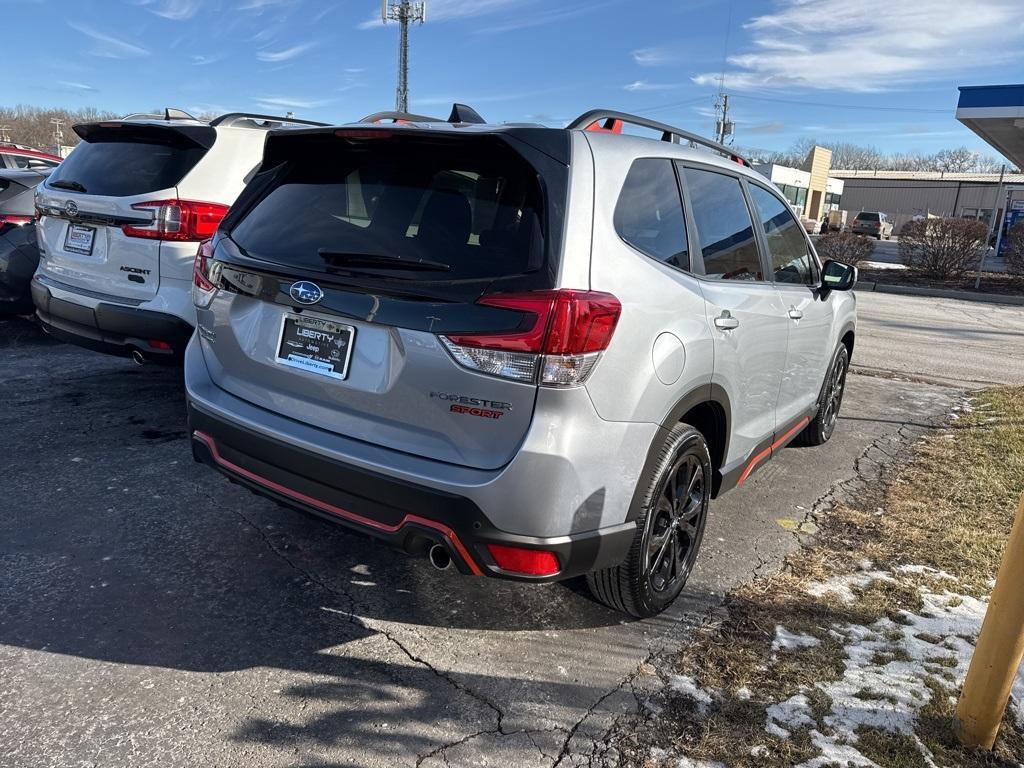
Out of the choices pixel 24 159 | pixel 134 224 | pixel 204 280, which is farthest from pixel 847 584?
pixel 24 159

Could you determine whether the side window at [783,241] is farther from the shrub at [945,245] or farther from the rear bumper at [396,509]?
the shrub at [945,245]

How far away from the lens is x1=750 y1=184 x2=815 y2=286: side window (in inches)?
160

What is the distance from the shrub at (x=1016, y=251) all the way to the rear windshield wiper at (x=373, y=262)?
23.5 m

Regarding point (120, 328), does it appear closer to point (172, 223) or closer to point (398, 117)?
point (172, 223)

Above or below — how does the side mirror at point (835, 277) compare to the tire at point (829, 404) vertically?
above

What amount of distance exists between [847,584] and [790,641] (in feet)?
2.31

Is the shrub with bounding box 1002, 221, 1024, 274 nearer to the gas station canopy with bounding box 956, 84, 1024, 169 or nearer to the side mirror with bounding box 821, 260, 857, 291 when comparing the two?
the gas station canopy with bounding box 956, 84, 1024, 169

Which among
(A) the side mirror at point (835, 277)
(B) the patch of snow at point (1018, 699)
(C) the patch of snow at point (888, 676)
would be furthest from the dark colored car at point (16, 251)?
(B) the patch of snow at point (1018, 699)

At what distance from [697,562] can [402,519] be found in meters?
1.84

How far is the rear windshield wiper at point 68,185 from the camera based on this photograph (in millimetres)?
4965

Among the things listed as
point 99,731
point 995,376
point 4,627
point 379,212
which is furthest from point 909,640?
point 995,376

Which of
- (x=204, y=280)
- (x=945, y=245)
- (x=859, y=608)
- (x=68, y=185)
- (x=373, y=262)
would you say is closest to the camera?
(x=373, y=262)

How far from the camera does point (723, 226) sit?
3.49m

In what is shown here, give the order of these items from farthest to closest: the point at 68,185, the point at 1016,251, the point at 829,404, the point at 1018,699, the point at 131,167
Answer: the point at 1016,251, the point at 829,404, the point at 68,185, the point at 131,167, the point at 1018,699
